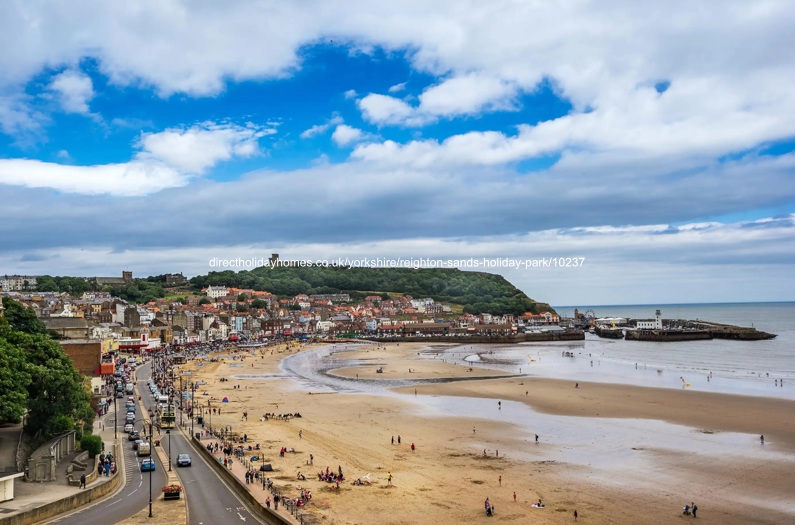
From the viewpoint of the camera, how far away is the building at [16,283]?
7234 inches

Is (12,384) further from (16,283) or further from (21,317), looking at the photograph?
(16,283)

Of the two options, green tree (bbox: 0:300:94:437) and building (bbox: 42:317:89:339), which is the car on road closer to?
green tree (bbox: 0:300:94:437)

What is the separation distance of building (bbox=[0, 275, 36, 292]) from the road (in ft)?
591

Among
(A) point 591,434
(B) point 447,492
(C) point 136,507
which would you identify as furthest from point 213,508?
(A) point 591,434

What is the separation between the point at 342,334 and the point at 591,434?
442 feet

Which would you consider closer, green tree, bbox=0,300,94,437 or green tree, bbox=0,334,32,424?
green tree, bbox=0,334,32,424

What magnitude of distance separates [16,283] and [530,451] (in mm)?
194401

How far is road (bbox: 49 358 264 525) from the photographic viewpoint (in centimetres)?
2161

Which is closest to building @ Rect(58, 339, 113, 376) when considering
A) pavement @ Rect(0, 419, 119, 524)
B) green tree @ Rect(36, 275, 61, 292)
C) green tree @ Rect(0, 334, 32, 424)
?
pavement @ Rect(0, 419, 119, 524)

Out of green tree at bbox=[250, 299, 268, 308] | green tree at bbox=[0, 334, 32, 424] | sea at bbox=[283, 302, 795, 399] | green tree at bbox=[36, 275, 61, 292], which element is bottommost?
sea at bbox=[283, 302, 795, 399]

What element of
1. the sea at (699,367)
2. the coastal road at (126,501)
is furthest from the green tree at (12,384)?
the sea at (699,367)

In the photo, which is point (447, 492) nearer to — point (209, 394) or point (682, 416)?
point (682, 416)

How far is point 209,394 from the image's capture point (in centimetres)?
5897

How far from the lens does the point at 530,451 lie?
34.8 meters
